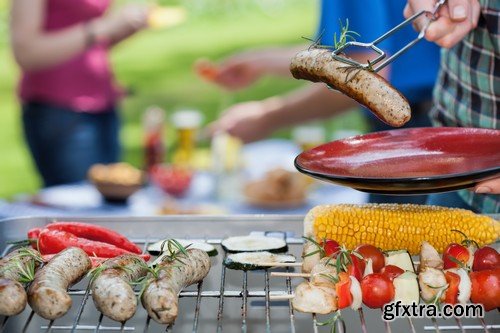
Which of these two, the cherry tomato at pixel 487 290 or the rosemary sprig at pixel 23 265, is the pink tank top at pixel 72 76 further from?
the cherry tomato at pixel 487 290

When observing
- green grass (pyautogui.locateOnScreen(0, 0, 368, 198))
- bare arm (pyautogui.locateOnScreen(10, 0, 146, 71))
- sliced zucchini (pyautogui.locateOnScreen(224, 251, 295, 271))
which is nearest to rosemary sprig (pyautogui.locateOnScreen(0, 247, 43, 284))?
sliced zucchini (pyautogui.locateOnScreen(224, 251, 295, 271))

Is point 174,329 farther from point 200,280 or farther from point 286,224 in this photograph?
point 286,224

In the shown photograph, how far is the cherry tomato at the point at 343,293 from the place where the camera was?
211 centimetres

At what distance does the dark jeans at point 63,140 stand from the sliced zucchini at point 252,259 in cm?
343

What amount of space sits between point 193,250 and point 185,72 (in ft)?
36.8

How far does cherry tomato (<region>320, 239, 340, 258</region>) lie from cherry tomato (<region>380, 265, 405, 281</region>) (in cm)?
14

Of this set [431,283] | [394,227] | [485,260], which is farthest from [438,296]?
[394,227]

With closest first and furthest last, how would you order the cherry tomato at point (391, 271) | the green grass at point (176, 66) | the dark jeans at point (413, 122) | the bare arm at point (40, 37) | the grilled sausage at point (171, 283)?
the grilled sausage at point (171, 283), the cherry tomato at point (391, 271), the dark jeans at point (413, 122), the bare arm at point (40, 37), the green grass at point (176, 66)

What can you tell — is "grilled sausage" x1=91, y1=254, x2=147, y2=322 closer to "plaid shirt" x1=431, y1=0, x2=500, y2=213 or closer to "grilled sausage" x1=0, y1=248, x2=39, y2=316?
"grilled sausage" x1=0, y1=248, x2=39, y2=316

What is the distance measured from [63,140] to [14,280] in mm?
3655

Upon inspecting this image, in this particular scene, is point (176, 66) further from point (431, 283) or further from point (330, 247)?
point (431, 283)

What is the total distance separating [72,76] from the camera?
5.69 m

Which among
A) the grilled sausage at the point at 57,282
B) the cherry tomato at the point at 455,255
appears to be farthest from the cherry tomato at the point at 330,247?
the grilled sausage at the point at 57,282

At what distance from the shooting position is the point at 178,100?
40.7ft
